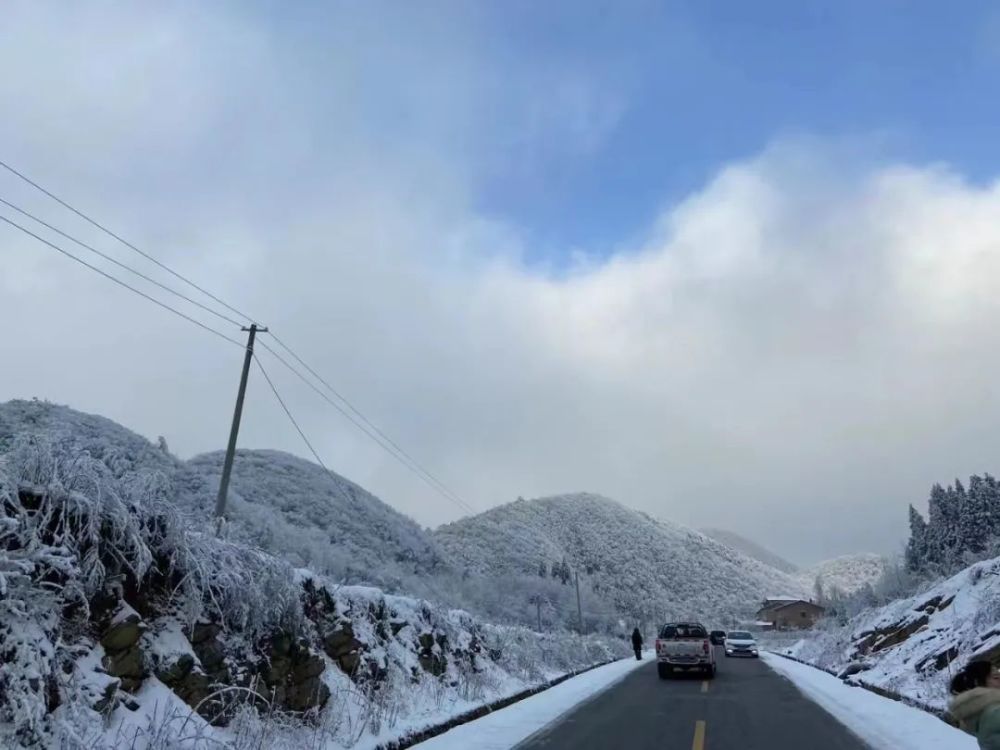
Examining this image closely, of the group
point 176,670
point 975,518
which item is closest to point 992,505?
point 975,518

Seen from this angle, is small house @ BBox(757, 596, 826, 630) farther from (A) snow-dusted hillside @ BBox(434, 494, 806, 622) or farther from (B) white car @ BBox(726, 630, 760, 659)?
(B) white car @ BBox(726, 630, 760, 659)

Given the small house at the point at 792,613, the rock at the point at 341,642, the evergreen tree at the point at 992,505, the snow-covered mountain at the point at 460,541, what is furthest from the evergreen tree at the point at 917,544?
the rock at the point at 341,642

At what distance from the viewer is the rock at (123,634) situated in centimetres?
738

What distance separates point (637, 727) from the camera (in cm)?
1309

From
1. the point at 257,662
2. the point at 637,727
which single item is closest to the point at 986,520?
the point at 637,727

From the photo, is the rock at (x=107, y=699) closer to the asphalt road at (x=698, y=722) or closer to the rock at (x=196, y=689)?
the rock at (x=196, y=689)

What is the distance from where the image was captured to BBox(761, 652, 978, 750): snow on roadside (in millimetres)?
10617

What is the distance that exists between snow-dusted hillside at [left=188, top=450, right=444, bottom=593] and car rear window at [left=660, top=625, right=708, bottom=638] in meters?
14.6

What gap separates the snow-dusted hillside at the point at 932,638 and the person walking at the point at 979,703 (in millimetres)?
9975

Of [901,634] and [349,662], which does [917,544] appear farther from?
[349,662]

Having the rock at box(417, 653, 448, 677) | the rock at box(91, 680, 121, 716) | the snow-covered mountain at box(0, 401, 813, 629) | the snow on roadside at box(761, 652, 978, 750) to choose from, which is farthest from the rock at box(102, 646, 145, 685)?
the snow on roadside at box(761, 652, 978, 750)

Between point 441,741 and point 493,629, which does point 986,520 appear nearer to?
point 493,629

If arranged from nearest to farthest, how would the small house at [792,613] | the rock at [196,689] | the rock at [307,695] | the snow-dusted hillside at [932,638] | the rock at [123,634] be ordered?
the rock at [123,634]
the rock at [196,689]
the rock at [307,695]
the snow-dusted hillside at [932,638]
the small house at [792,613]

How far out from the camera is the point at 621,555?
13600 cm
